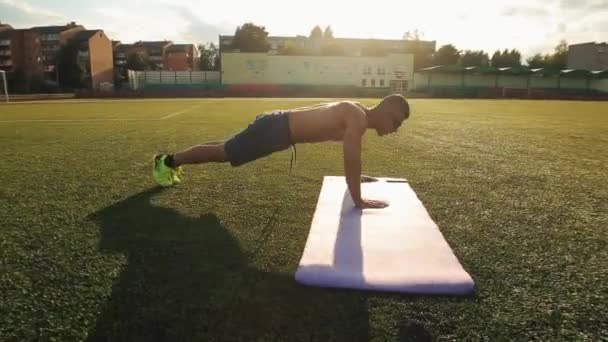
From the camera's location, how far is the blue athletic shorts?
3508mm

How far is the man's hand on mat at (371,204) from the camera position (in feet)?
10.6

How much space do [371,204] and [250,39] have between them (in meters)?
76.0

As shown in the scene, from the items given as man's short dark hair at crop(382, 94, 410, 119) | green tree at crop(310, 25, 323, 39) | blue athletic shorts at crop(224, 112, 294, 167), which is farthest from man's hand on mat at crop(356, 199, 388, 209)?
green tree at crop(310, 25, 323, 39)

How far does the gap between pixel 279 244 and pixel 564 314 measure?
5.17 feet

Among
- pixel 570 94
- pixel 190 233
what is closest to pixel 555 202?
pixel 190 233

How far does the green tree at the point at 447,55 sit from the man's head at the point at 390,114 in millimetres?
78390

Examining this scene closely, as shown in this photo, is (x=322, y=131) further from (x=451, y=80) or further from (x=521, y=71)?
(x=521, y=71)

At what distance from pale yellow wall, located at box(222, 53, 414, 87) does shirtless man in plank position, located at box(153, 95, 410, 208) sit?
53648 millimetres

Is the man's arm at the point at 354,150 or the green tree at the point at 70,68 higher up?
the green tree at the point at 70,68

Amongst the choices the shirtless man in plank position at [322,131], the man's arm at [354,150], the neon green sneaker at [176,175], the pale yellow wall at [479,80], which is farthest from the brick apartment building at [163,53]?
the man's arm at [354,150]

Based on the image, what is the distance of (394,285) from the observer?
203 cm

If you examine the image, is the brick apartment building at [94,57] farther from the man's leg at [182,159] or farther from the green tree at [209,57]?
the man's leg at [182,159]

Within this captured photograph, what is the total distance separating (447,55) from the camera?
247ft

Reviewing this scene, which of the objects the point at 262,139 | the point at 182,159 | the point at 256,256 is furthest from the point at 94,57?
the point at 256,256
